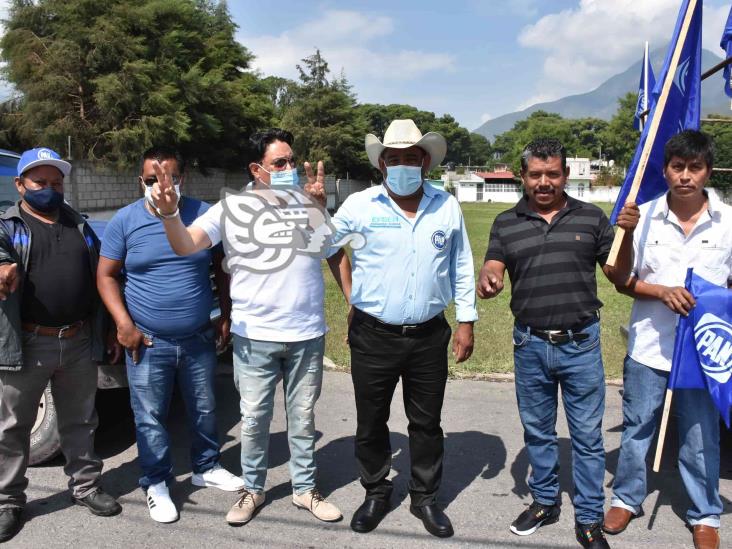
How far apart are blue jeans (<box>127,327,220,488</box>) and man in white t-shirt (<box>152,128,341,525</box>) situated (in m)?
0.31

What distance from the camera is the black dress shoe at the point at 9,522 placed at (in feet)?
10.2

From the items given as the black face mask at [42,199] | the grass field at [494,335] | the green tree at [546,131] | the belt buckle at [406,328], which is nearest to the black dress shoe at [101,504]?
the black face mask at [42,199]

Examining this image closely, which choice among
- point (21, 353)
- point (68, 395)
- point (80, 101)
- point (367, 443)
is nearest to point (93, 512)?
point (68, 395)

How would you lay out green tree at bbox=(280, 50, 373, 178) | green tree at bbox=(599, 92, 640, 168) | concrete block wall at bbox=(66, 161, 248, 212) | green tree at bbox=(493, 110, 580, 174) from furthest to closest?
green tree at bbox=(493, 110, 580, 174)
green tree at bbox=(599, 92, 640, 168)
green tree at bbox=(280, 50, 373, 178)
concrete block wall at bbox=(66, 161, 248, 212)

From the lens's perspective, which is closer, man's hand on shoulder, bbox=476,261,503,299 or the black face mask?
man's hand on shoulder, bbox=476,261,503,299

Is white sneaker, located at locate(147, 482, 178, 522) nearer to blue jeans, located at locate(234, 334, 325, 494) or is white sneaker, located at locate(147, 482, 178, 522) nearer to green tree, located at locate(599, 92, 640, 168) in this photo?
blue jeans, located at locate(234, 334, 325, 494)

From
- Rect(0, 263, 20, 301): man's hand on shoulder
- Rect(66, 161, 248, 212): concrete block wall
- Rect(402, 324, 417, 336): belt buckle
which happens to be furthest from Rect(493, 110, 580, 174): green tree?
Rect(0, 263, 20, 301): man's hand on shoulder

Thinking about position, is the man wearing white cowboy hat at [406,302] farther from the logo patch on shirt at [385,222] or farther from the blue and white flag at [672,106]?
the blue and white flag at [672,106]

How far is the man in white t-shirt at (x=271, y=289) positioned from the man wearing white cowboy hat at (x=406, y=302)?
0.20m

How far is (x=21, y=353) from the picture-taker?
3096 millimetres

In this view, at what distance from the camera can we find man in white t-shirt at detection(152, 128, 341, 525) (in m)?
3.20

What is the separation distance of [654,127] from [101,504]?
11.5 ft

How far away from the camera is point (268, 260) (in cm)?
320

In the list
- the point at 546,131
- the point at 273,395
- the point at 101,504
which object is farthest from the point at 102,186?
the point at 546,131
